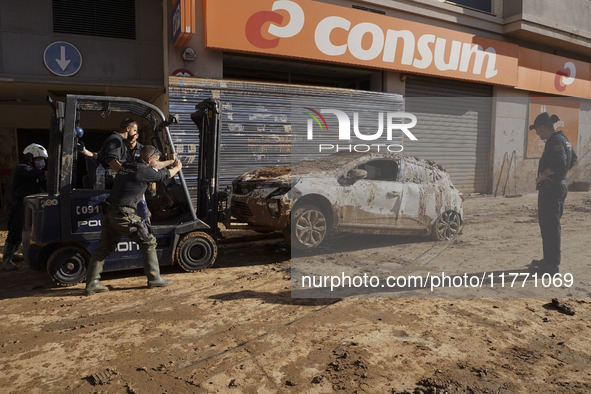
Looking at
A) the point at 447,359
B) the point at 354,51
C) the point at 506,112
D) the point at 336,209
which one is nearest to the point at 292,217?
the point at 336,209

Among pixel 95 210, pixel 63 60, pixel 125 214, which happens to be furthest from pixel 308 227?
pixel 63 60

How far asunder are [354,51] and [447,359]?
33.5 ft

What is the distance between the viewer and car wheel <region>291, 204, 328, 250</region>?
6625mm

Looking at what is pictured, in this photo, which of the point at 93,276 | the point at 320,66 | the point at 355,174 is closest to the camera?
the point at 93,276

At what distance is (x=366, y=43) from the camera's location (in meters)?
12.2

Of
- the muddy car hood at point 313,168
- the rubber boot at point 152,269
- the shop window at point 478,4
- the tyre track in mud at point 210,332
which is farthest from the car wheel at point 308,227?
the shop window at point 478,4

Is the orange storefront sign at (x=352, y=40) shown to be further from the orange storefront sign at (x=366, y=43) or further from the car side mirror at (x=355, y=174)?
the car side mirror at (x=355, y=174)

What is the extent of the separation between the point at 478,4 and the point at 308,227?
12.9m

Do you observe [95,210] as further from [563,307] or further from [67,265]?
[563,307]

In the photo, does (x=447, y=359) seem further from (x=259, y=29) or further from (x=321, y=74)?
(x=321, y=74)

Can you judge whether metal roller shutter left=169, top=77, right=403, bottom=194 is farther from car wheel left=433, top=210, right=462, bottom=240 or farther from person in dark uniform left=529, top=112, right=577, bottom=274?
person in dark uniform left=529, top=112, right=577, bottom=274

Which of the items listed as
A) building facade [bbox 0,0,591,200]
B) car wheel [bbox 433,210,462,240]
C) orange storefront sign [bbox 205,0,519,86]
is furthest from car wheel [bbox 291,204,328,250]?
orange storefront sign [bbox 205,0,519,86]

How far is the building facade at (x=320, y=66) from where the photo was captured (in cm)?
1023

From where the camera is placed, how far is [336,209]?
6.80m
